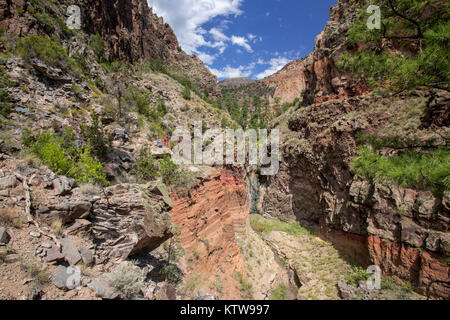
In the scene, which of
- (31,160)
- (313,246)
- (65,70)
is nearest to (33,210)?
(31,160)

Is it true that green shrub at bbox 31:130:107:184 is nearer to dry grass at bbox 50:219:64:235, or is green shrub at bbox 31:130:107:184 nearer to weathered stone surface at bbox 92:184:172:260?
weathered stone surface at bbox 92:184:172:260

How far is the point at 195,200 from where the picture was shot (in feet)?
29.6

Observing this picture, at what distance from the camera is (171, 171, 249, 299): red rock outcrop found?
8.01m

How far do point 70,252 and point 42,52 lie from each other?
11.9m

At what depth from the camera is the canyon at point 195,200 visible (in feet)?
13.0

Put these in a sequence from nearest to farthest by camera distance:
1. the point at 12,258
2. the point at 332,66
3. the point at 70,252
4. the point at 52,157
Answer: the point at 12,258 < the point at 70,252 < the point at 52,157 < the point at 332,66

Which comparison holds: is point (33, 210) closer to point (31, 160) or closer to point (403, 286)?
point (31, 160)

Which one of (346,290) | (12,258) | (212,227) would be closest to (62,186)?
(12,258)

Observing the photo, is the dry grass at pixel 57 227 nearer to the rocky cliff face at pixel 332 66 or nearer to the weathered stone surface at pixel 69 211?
the weathered stone surface at pixel 69 211

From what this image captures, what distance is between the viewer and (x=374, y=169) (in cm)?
421

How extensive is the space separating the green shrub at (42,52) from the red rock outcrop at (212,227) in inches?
399

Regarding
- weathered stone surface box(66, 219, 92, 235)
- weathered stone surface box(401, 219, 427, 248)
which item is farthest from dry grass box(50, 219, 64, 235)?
weathered stone surface box(401, 219, 427, 248)

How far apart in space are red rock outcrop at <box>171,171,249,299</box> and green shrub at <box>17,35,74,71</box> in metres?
10.1

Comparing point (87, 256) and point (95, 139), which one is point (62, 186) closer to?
point (87, 256)
